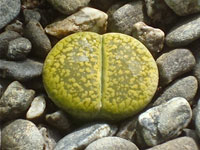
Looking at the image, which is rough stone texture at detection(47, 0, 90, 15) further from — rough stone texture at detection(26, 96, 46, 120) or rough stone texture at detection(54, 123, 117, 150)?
rough stone texture at detection(54, 123, 117, 150)

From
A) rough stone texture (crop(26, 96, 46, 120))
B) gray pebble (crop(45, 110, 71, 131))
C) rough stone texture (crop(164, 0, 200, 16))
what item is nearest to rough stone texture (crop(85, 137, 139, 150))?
gray pebble (crop(45, 110, 71, 131))

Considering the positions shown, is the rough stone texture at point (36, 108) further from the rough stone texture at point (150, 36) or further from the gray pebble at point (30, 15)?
the rough stone texture at point (150, 36)

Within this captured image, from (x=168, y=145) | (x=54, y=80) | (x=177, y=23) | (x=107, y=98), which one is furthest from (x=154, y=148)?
(x=177, y=23)

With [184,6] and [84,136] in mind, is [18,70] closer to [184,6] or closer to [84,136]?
[84,136]

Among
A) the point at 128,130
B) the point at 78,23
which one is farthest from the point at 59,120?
the point at 78,23

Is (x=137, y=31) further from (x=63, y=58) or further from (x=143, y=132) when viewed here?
(x=143, y=132)

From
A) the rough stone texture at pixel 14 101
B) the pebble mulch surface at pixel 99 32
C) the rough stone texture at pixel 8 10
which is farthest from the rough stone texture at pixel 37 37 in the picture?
the rough stone texture at pixel 14 101
